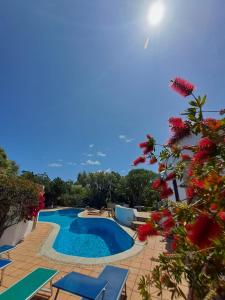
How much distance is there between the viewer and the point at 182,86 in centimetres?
138

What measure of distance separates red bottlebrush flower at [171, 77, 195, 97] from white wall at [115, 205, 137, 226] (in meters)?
14.1

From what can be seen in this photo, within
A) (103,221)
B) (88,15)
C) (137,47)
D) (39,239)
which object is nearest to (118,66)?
(137,47)

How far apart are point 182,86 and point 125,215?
48.7 feet

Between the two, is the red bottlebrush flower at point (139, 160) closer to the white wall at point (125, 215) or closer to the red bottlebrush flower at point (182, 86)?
the red bottlebrush flower at point (182, 86)

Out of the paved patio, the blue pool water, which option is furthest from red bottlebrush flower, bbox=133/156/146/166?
the blue pool water

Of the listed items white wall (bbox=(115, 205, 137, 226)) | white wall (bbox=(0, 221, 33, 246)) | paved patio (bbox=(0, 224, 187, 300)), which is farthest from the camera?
white wall (bbox=(115, 205, 137, 226))

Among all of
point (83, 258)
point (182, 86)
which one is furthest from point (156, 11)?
point (83, 258)

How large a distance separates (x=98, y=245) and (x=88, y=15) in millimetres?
12272

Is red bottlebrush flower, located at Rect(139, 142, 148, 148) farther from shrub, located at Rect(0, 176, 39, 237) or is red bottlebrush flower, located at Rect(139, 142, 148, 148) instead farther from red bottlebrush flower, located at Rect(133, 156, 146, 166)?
shrub, located at Rect(0, 176, 39, 237)

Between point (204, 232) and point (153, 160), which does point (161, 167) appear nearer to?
point (153, 160)

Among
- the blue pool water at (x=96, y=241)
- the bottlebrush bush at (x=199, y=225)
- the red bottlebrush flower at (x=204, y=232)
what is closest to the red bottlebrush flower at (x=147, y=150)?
the bottlebrush bush at (x=199, y=225)

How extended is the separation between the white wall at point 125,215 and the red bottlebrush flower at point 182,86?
14.1 m

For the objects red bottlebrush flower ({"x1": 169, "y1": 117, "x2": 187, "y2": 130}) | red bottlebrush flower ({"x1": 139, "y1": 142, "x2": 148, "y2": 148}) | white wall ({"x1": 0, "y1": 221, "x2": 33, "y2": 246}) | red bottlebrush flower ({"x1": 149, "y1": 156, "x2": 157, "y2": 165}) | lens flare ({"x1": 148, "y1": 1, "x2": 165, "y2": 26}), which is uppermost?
lens flare ({"x1": 148, "y1": 1, "x2": 165, "y2": 26})

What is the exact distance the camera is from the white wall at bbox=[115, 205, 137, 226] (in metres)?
14.1
